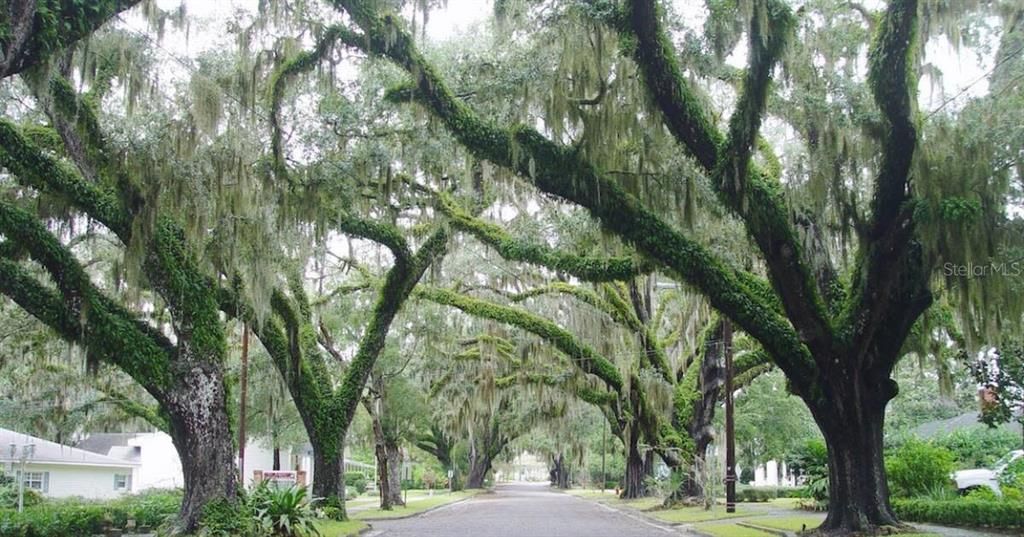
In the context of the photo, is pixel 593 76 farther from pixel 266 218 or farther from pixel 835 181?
pixel 266 218

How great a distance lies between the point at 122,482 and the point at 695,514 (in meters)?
23.6

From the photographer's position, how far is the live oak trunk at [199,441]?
41.0 ft

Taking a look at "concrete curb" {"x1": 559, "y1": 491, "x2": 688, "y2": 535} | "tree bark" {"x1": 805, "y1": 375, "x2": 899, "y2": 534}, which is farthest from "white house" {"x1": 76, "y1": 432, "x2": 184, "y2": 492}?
"tree bark" {"x1": 805, "y1": 375, "x2": 899, "y2": 534}

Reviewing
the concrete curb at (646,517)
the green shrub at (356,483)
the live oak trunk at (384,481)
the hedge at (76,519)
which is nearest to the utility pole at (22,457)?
the hedge at (76,519)

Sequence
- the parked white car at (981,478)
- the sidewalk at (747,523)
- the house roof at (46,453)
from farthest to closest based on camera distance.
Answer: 1. the house roof at (46,453)
2. the parked white car at (981,478)
3. the sidewalk at (747,523)

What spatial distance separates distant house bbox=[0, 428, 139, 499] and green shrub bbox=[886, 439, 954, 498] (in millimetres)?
21027

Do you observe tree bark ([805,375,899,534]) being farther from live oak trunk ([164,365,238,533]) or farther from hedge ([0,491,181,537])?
hedge ([0,491,181,537])

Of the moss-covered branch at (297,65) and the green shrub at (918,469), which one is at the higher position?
the moss-covered branch at (297,65)

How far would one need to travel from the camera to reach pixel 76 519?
50.2ft

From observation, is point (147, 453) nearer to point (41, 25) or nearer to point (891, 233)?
point (891, 233)

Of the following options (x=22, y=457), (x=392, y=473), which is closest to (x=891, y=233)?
(x=22, y=457)

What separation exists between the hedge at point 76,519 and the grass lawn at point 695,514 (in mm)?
11039

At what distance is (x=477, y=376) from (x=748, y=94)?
19.7 meters

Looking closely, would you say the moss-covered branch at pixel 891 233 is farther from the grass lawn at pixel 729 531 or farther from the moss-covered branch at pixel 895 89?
the grass lawn at pixel 729 531
